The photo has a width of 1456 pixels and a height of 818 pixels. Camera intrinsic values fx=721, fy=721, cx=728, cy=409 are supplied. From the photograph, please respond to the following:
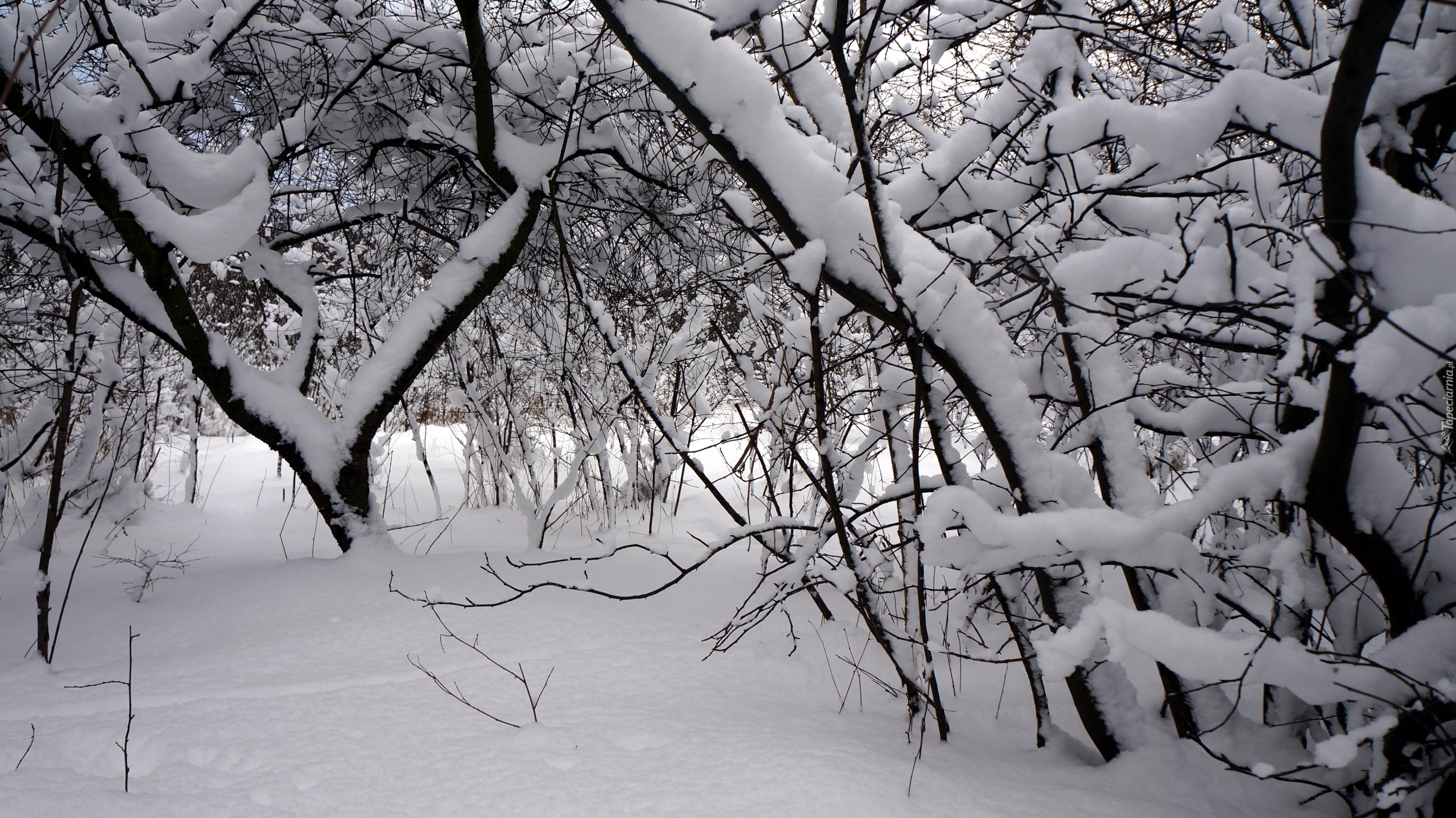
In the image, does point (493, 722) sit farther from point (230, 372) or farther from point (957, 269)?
point (230, 372)

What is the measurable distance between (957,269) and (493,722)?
1535 millimetres

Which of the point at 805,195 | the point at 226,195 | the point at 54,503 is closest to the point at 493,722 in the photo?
the point at 805,195

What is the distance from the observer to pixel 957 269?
1.56 meters

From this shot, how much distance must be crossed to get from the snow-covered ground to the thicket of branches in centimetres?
14

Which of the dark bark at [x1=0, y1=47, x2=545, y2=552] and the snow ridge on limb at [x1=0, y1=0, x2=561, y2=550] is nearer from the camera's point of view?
the snow ridge on limb at [x1=0, y1=0, x2=561, y2=550]

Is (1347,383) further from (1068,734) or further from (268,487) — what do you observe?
(268,487)

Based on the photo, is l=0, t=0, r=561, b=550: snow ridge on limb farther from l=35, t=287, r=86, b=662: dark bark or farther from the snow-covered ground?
the snow-covered ground

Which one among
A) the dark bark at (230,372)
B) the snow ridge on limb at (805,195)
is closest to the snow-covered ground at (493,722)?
the dark bark at (230,372)

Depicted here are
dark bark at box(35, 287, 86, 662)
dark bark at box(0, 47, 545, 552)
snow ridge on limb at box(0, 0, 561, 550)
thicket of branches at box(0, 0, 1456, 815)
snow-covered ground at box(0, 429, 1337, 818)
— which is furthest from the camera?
dark bark at box(0, 47, 545, 552)

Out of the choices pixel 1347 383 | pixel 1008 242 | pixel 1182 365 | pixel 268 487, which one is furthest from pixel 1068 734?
pixel 268 487

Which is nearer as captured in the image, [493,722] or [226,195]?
[493,722]

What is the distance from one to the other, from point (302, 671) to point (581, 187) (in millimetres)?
A: 2728

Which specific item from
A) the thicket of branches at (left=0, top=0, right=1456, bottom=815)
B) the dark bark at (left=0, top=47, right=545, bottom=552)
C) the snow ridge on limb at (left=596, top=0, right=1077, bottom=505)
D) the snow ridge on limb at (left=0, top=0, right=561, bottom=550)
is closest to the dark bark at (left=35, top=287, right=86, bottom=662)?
the thicket of branches at (left=0, top=0, right=1456, bottom=815)

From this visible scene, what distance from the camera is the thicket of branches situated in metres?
1.10
